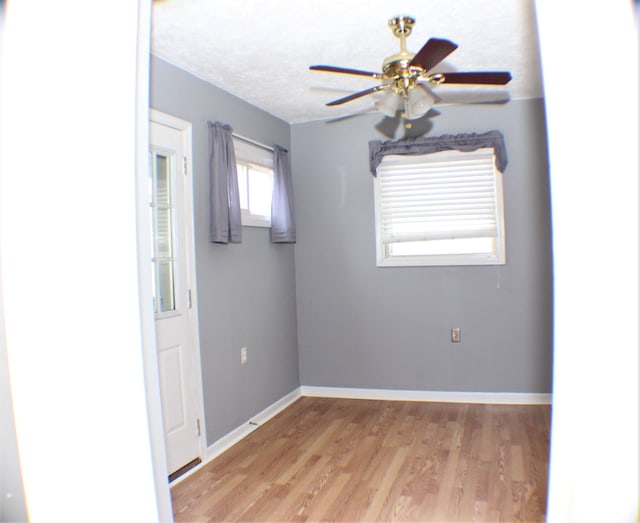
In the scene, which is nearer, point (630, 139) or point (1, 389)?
point (630, 139)

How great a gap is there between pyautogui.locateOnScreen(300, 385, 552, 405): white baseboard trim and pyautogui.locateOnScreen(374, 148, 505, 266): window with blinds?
111 cm

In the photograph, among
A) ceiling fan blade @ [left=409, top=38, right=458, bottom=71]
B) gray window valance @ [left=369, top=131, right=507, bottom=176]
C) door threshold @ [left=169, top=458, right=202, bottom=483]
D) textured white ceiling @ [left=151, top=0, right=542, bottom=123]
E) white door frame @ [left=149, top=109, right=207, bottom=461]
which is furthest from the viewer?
gray window valance @ [left=369, top=131, right=507, bottom=176]

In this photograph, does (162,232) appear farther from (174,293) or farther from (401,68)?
(401,68)

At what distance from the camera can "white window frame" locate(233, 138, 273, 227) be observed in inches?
155

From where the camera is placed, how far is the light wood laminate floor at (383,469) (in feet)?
8.43

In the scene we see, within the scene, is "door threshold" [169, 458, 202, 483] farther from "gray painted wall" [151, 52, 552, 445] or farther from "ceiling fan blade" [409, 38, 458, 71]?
"ceiling fan blade" [409, 38, 458, 71]

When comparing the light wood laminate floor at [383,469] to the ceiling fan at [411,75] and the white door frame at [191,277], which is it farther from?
the ceiling fan at [411,75]

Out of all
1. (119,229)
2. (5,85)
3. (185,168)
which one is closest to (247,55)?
(185,168)

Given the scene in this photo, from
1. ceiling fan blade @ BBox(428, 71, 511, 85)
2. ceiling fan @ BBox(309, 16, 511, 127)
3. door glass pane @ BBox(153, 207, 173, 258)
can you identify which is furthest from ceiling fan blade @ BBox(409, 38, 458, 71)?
door glass pane @ BBox(153, 207, 173, 258)

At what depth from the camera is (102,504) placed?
1.41 meters

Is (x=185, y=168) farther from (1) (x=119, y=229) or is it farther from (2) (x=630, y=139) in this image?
(2) (x=630, y=139)

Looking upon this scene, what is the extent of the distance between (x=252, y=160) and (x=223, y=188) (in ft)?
2.29

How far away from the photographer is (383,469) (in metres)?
3.06

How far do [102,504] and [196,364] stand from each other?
1937 millimetres
